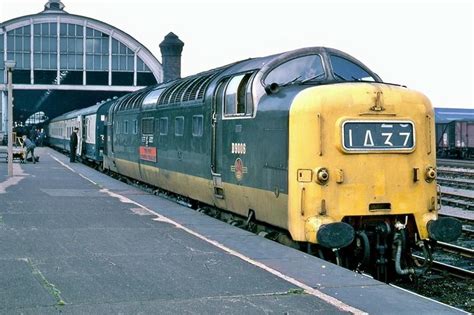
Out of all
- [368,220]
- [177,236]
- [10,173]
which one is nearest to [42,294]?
[177,236]

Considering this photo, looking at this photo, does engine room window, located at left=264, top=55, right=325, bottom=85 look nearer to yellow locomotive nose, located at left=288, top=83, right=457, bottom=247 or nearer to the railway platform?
yellow locomotive nose, located at left=288, top=83, right=457, bottom=247

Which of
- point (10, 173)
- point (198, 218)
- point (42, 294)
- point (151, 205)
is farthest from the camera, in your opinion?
point (10, 173)

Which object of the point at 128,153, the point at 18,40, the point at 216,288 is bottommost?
the point at 216,288

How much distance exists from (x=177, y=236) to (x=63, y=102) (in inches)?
2681

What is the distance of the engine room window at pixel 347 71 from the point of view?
9.54 meters

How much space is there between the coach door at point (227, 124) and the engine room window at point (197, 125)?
77 centimetres

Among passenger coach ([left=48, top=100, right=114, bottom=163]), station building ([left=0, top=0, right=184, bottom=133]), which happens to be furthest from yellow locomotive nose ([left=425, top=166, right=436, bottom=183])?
station building ([left=0, top=0, right=184, bottom=133])

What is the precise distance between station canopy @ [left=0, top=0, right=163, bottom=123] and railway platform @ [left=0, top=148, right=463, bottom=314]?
169 feet

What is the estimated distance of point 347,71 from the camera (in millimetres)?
9664

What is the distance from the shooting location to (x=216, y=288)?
640 cm

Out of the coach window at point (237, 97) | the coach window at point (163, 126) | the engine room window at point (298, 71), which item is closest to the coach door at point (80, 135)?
the coach window at point (163, 126)

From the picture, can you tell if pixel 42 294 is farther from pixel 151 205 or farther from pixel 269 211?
pixel 151 205

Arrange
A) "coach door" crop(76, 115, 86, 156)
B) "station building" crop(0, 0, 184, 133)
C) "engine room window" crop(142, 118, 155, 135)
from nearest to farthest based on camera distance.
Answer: "engine room window" crop(142, 118, 155, 135)
"coach door" crop(76, 115, 86, 156)
"station building" crop(0, 0, 184, 133)

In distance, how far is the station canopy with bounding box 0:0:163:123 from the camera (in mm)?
60719
